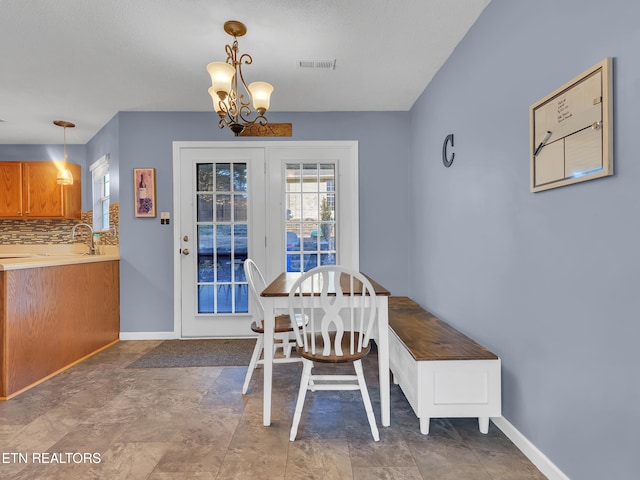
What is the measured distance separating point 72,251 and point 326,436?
4.53 metres

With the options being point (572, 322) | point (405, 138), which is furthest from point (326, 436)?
point (405, 138)

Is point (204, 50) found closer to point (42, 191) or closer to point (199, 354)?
point (199, 354)

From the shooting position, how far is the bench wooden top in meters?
1.74

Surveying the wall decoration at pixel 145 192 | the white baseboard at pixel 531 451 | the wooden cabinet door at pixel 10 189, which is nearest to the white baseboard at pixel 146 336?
the wall decoration at pixel 145 192

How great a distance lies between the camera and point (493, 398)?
1.72 metres

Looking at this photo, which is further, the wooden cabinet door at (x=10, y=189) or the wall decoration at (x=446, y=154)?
the wooden cabinet door at (x=10, y=189)

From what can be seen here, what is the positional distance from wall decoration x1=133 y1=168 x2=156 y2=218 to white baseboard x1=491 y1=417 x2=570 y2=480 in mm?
3431

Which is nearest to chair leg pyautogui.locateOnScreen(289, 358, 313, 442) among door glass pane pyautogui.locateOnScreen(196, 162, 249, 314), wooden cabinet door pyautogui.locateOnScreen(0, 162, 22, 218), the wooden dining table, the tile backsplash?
the wooden dining table

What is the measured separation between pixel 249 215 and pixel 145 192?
109 centimetres

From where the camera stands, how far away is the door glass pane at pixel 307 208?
360 centimetres

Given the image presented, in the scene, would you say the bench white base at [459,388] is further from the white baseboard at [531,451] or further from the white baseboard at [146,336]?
the white baseboard at [146,336]

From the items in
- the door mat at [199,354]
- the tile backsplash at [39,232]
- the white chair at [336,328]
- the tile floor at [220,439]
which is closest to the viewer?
the tile floor at [220,439]

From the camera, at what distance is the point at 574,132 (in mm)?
1284

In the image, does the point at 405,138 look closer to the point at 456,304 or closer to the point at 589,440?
the point at 456,304
